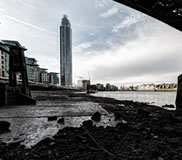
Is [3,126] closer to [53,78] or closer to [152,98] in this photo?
[152,98]

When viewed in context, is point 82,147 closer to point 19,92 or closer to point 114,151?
point 114,151

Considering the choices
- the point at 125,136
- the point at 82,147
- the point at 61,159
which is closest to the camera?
the point at 61,159

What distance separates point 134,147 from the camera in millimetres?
2055

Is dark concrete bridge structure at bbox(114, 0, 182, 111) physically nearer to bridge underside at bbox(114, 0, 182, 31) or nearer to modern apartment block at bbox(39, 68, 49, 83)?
bridge underside at bbox(114, 0, 182, 31)

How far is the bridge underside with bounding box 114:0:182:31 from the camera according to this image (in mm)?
5328

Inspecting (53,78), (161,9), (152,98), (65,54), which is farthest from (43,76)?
(161,9)

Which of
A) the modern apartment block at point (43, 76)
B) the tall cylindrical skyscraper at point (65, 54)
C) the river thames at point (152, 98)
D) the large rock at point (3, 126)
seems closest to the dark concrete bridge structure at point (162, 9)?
the large rock at point (3, 126)

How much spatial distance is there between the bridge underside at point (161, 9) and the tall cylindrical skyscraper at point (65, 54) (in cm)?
15172

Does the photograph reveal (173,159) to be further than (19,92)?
No

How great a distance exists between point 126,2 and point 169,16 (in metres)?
2.30

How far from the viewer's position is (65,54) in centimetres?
16600

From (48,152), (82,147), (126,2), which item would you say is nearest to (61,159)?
(48,152)

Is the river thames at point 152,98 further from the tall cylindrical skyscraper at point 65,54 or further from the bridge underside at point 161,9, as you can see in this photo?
the tall cylindrical skyscraper at point 65,54

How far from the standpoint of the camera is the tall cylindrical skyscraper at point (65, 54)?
526 feet
